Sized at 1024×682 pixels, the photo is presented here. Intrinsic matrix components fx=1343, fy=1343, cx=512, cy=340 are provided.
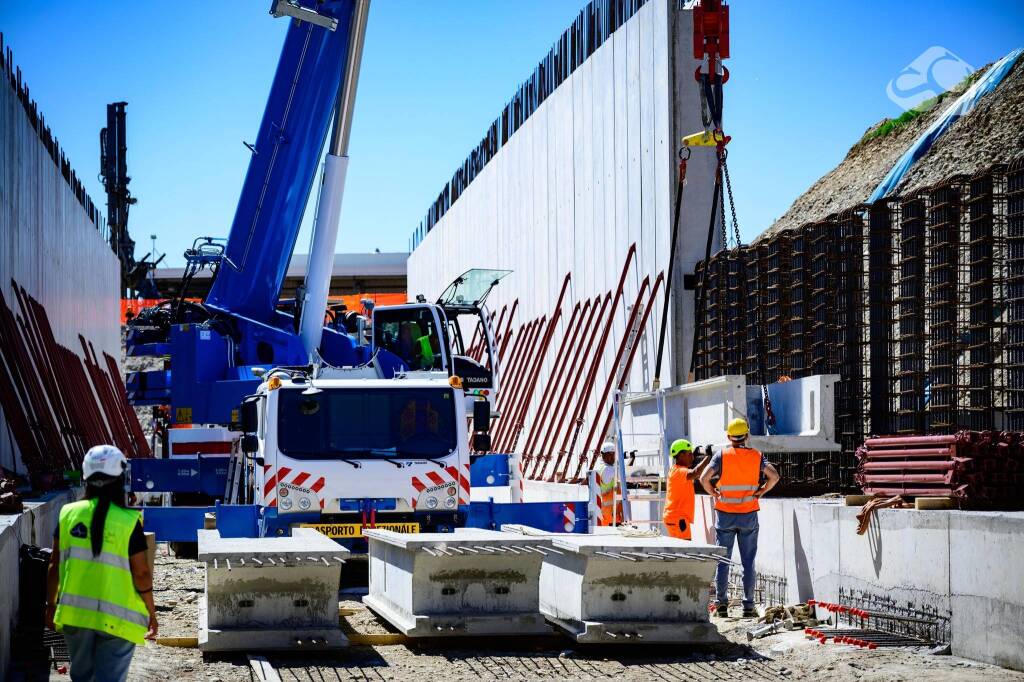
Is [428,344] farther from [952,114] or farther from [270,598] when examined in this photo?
[952,114]

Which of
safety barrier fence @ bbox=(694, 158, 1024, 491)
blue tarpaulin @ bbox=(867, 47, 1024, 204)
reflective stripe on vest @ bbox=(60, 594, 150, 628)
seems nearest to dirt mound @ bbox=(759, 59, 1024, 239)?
blue tarpaulin @ bbox=(867, 47, 1024, 204)

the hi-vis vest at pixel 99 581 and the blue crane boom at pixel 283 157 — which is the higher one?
the blue crane boom at pixel 283 157

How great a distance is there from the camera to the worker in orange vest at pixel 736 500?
40.0 feet

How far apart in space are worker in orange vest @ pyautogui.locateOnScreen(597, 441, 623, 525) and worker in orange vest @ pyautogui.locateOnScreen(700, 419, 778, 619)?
14.2ft

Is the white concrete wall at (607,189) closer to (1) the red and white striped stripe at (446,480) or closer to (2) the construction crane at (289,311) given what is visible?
(2) the construction crane at (289,311)

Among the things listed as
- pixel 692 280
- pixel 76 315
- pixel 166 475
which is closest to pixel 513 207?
pixel 76 315

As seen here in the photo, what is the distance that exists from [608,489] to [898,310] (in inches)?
163

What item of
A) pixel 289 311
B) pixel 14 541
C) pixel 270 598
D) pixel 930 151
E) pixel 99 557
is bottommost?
pixel 270 598

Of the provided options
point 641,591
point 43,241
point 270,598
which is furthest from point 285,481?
point 43,241

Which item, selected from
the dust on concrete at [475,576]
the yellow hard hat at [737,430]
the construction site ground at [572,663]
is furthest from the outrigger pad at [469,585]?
the yellow hard hat at [737,430]

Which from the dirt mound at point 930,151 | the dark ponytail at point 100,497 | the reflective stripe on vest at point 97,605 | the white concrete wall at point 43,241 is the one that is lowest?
the reflective stripe on vest at point 97,605

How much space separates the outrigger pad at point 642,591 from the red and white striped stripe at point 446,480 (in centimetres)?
308

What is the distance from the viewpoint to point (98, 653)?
6.89 metres

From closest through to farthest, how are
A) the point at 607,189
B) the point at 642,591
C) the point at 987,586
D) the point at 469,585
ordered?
the point at 987,586, the point at 642,591, the point at 469,585, the point at 607,189
